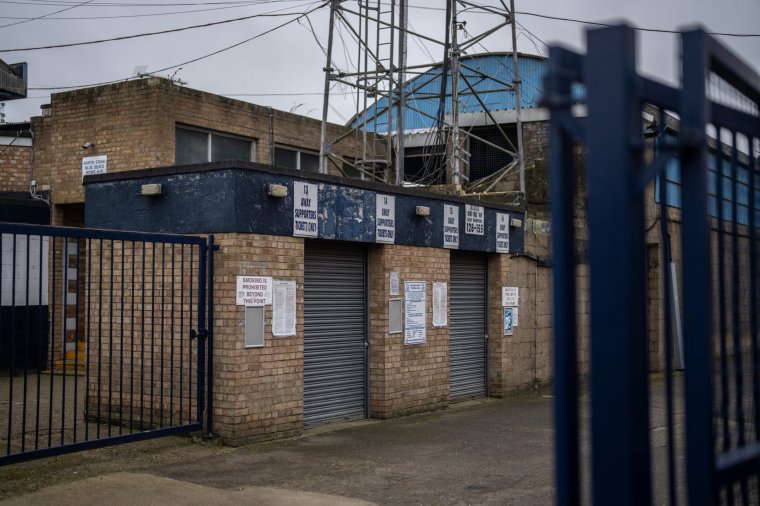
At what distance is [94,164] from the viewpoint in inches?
700

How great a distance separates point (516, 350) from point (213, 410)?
701 cm

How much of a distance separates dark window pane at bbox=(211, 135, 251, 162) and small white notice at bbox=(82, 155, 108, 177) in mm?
2153

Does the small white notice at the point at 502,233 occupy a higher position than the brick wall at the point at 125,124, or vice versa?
the brick wall at the point at 125,124

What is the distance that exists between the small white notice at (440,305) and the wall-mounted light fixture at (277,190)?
3.87 meters

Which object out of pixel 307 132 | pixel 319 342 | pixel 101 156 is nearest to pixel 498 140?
pixel 307 132

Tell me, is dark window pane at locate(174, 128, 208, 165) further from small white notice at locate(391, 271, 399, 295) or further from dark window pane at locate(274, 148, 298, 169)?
small white notice at locate(391, 271, 399, 295)

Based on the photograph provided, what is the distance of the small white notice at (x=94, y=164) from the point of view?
695 inches

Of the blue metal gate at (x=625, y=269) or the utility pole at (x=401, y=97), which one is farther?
the utility pole at (x=401, y=97)

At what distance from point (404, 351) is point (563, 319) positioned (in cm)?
1030

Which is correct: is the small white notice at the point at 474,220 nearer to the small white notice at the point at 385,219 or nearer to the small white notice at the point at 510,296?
the small white notice at the point at 510,296

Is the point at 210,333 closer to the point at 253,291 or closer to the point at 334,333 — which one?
the point at 253,291

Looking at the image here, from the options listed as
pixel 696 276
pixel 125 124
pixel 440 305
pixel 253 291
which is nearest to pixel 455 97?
pixel 440 305

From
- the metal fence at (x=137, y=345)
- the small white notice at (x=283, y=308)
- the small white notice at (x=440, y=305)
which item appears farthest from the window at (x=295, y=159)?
the small white notice at (x=283, y=308)

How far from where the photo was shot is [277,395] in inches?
424
